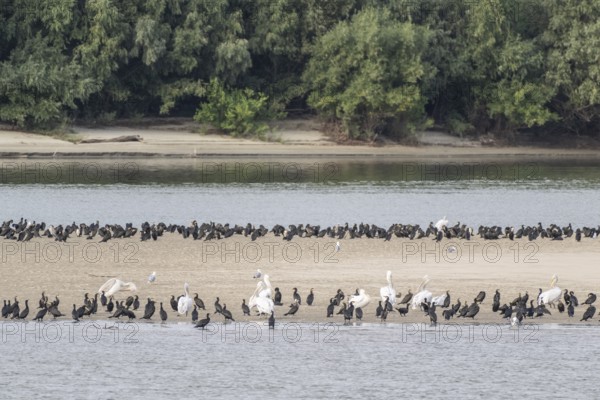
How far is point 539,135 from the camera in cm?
7362

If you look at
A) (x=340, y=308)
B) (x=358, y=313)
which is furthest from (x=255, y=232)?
(x=358, y=313)

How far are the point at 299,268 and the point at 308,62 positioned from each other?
3848cm

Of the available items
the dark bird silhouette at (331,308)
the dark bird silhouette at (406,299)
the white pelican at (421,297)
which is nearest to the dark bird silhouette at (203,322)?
the dark bird silhouette at (331,308)

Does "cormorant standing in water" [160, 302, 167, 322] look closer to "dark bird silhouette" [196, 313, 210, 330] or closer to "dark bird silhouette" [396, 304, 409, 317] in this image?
"dark bird silhouette" [196, 313, 210, 330]

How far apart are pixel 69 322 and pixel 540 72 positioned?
160ft

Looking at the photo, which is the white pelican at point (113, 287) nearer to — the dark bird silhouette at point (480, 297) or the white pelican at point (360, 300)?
the white pelican at point (360, 300)

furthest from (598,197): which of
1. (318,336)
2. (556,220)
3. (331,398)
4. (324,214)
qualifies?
(331,398)

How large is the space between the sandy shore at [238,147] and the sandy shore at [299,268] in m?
27.6

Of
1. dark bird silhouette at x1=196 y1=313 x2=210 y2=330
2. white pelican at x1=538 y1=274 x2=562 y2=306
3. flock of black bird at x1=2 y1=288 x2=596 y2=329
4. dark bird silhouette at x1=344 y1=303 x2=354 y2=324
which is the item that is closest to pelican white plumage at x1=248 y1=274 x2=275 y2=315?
flock of black bird at x1=2 y1=288 x2=596 y2=329

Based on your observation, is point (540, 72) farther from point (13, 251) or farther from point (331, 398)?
point (331, 398)

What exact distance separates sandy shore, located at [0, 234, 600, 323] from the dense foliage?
29647mm

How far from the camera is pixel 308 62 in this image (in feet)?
219

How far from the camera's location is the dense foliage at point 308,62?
61.9 meters

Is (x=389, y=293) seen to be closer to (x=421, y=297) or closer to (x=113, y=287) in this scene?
(x=421, y=297)
